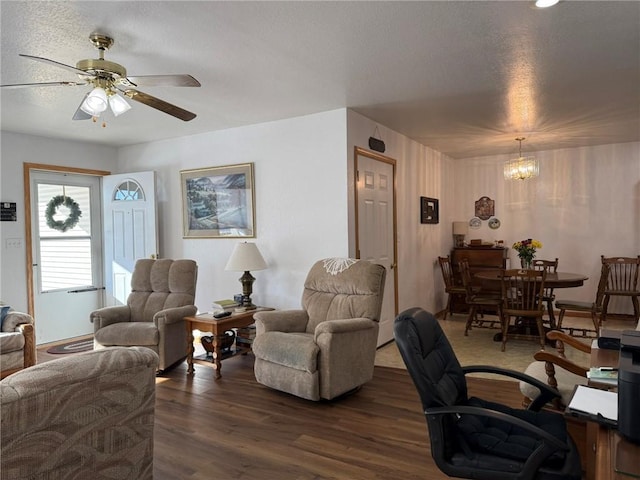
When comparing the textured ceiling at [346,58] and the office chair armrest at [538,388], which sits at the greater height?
the textured ceiling at [346,58]

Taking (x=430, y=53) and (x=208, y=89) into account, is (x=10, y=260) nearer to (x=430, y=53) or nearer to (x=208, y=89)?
(x=208, y=89)

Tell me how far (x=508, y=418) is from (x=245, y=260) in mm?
3084

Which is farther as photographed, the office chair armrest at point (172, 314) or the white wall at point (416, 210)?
the white wall at point (416, 210)

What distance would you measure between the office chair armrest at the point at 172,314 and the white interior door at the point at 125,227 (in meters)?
1.52

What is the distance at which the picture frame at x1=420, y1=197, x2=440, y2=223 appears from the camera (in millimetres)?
5973

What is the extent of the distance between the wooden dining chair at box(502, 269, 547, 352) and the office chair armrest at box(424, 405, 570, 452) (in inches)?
126

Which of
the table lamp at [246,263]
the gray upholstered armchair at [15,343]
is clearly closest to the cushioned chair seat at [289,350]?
the table lamp at [246,263]

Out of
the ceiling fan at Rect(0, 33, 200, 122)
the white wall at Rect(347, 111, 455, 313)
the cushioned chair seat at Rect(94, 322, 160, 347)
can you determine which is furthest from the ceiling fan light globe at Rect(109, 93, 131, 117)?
the white wall at Rect(347, 111, 455, 313)

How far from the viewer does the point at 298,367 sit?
10.6ft

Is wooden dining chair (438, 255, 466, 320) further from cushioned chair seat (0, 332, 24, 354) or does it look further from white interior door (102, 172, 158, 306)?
cushioned chair seat (0, 332, 24, 354)

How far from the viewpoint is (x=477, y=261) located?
6.65 meters

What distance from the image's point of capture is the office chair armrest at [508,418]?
1.45 m

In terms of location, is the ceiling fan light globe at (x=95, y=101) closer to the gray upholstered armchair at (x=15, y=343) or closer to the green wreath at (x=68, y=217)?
the gray upholstered armchair at (x=15, y=343)

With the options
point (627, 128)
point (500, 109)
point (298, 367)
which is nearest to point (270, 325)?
point (298, 367)
